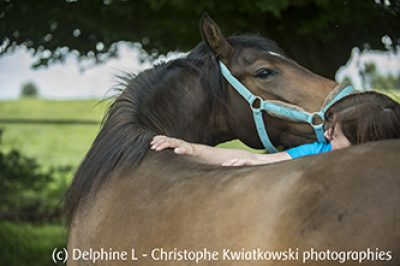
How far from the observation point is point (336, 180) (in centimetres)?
203

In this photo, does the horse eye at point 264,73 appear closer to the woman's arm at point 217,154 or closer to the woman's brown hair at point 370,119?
the woman's arm at point 217,154

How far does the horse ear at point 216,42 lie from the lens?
360 centimetres

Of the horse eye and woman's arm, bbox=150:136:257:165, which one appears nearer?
A: woman's arm, bbox=150:136:257:165

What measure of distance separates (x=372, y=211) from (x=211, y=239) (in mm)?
569

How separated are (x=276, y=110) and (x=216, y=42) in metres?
0.52

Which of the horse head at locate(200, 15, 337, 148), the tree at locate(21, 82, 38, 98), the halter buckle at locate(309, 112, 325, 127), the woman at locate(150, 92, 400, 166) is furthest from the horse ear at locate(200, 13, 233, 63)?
the tree at locate(21, 82, 38, 98)

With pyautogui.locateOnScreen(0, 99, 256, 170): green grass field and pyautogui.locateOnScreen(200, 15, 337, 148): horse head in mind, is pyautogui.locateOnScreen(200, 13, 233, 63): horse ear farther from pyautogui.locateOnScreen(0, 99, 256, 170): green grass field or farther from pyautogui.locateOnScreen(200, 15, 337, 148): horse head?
pyautogui.locateOnScreen(0, 99, 256, 170): green grass field

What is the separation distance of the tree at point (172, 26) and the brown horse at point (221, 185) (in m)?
2.76

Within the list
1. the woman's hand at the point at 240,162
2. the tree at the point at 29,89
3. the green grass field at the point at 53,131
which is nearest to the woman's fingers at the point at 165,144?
the woman's hand at the point at 240,162

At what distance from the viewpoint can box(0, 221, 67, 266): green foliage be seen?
6883 mm

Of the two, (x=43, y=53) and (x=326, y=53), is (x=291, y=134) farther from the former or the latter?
(x=43, y=53)

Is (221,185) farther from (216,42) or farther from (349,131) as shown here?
(216,42)

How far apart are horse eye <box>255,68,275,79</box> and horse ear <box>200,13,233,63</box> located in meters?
0.21

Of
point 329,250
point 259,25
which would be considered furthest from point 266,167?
point 259,25
